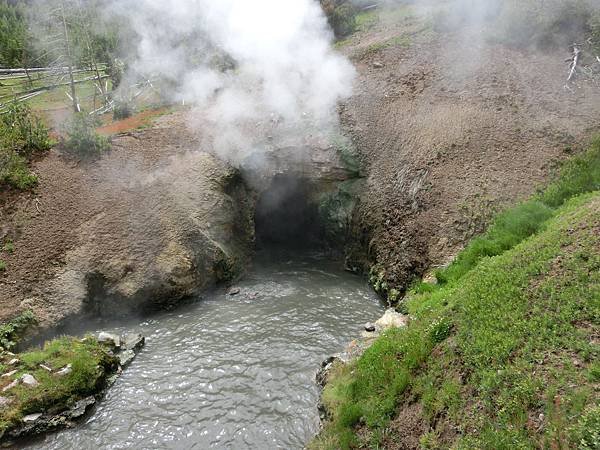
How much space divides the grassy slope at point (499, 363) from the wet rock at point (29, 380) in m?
7.56

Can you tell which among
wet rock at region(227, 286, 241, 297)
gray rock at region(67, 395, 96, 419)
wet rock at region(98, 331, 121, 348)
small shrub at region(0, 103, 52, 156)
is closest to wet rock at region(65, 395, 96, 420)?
gray rock at region(67, 395, 96, 419)

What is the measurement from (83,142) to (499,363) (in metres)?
19.5

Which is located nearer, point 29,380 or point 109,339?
point 29,380

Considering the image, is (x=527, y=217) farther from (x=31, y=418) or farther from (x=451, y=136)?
(x=31, y=418)

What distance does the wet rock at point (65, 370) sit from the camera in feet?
38.8

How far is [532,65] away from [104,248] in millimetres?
20572

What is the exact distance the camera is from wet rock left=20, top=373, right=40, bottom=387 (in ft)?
37.4

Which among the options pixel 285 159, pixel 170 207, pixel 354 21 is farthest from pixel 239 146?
pixel 354 21

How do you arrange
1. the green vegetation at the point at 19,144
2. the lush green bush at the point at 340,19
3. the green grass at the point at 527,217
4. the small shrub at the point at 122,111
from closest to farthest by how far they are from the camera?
the green grass at the point at 527,217, the green vegetation at the point at 19,144, the small shrub at the point at 122,111, the lush green bush at the point at 340,19

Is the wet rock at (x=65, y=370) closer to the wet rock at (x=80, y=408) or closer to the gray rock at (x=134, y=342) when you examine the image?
the wet rock at (x=80, y=408)

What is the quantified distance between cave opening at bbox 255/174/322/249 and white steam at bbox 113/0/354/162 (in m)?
2.23

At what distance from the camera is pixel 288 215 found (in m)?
22.0

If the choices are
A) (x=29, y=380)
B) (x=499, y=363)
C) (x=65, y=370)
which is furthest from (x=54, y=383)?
(x=499, y=363)

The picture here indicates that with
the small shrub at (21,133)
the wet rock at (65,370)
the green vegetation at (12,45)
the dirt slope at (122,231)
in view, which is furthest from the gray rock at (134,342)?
the green vegetation at (12,45)
